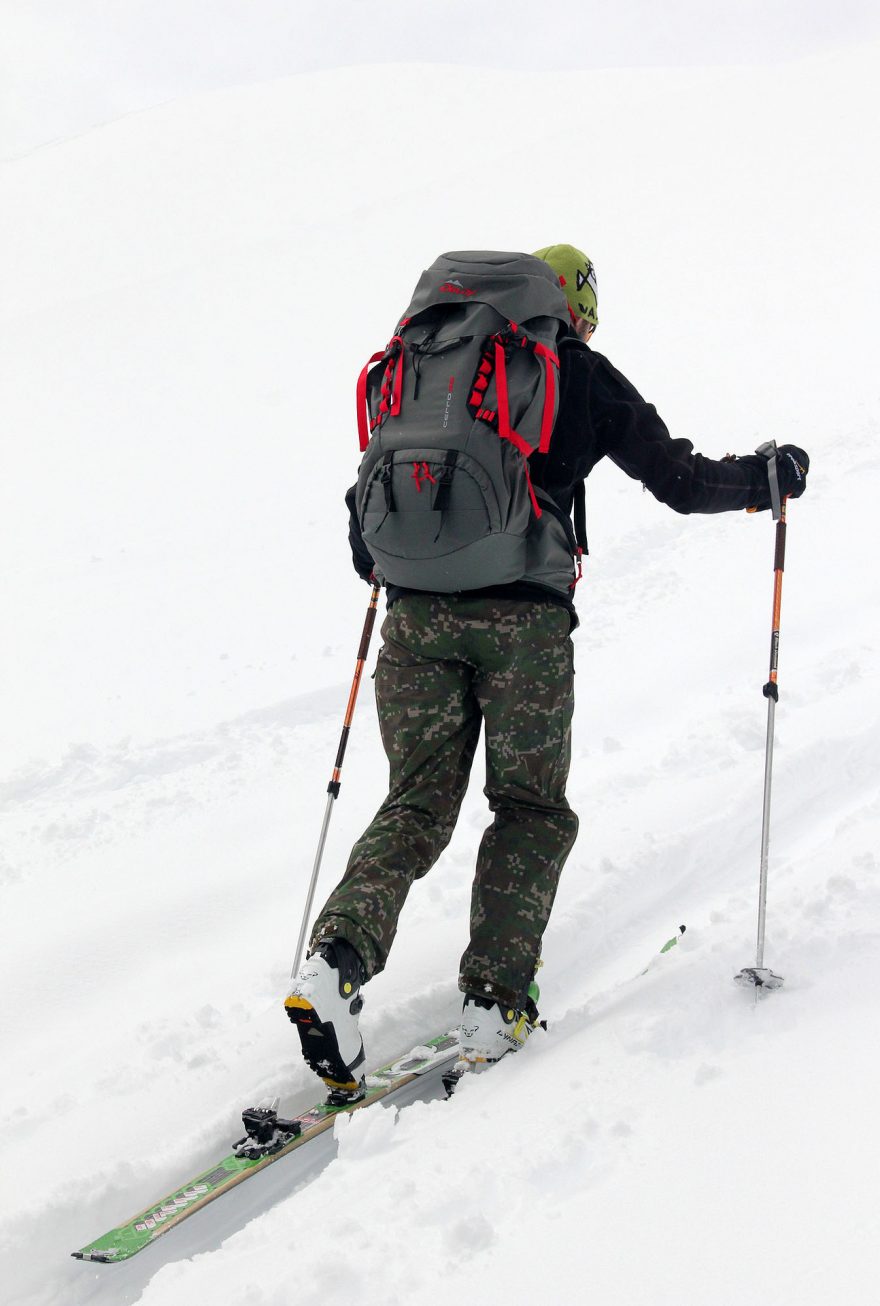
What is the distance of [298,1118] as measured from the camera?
2.91 meters

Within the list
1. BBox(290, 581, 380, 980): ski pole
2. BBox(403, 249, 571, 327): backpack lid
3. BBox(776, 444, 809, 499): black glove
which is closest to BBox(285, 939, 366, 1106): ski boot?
BBox(290, 581, 380, 980): ski pole

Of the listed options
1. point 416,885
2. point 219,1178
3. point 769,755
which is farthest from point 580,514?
point 219,1178

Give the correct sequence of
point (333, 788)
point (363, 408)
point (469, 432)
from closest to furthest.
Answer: point (469, 432) → point (363, 408) → point (333, 788)

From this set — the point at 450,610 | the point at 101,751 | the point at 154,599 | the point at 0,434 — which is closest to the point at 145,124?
the point at 0,434

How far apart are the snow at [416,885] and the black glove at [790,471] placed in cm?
121

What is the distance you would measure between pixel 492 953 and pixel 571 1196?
3.22 feet

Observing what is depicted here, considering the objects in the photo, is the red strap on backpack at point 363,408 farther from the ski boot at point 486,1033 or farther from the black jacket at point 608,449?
the ski boot at point 486,1033

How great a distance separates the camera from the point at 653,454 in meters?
3.03

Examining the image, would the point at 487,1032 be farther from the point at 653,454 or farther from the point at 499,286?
the point at 499,286

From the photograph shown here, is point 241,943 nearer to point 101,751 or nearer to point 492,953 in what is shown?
point 492,953

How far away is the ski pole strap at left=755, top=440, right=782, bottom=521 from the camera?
3256 mm

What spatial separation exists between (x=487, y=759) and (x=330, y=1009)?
0.82 m

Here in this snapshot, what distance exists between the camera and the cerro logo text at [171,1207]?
2576 mm

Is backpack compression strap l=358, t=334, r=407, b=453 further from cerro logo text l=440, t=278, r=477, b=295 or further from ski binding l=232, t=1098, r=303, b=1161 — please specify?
ski binding l=232, t=1098, r=303, b=1161
